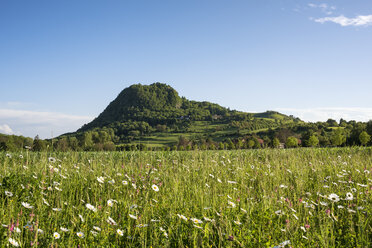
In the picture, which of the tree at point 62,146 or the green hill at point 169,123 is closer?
the tree at point 62,146

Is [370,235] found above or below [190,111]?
below

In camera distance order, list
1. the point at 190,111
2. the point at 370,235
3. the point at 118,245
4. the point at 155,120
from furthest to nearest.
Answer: the point at 190,111 < the point at 155,120 < the point at 370,235 < the point at 118,245

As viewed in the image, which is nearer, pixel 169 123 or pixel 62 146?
pixel 62 146

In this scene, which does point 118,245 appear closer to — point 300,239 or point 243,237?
point 243,237

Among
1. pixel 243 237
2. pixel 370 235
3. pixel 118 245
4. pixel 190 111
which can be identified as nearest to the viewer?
pixel 243 237

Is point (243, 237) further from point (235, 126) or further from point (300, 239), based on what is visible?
point (235, 126)

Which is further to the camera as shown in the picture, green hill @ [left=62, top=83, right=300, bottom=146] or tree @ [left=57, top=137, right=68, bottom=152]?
green hill @ [left=62, top=83, right=300, bottom=146]

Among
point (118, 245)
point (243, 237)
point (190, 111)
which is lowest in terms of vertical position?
point (118, 245)

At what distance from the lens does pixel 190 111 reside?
190m

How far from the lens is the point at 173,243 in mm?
2840

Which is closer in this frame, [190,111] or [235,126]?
[235,126]

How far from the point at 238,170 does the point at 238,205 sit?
346cm

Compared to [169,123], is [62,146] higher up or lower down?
lower down

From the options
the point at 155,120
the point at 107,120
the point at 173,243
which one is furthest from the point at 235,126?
the point at 173,243
